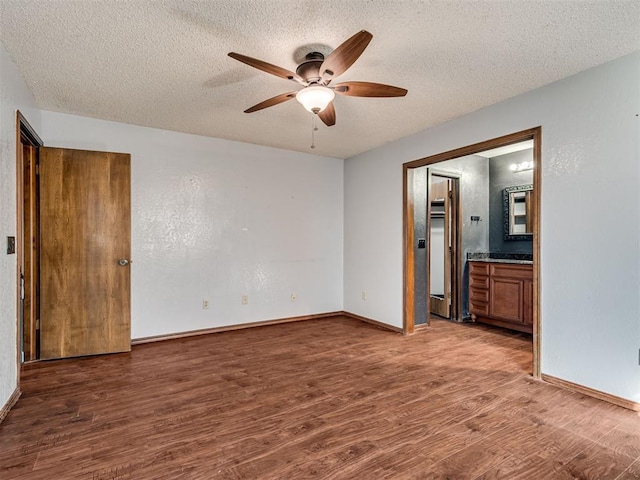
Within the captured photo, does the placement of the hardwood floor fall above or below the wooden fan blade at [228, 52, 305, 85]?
below

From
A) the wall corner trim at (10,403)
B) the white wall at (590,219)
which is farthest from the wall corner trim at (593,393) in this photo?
the wall corner trim at (10,403)

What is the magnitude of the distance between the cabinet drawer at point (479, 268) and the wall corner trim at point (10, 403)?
4.97 m

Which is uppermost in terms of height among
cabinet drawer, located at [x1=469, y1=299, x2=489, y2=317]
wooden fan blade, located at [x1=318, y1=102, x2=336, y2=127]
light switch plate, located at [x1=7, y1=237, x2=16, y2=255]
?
wooden fan blade, located at [x1=318, y1=102, x2=336, y2=127]

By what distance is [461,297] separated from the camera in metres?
4.96

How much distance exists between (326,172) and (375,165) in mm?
821

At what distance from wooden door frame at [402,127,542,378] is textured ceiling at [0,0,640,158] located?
1.23ft

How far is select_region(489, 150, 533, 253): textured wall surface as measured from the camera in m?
4.86

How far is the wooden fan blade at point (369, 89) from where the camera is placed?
2248 millimetres

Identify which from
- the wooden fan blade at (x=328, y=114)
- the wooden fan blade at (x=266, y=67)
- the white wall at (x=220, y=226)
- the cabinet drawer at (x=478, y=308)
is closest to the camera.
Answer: the wooden fan blade at (x=266, y=67)

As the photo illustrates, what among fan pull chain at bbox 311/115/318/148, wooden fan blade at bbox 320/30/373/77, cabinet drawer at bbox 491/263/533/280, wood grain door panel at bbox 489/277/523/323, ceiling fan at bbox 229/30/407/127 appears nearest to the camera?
wooden fan blade at bbox 320/30/373/77

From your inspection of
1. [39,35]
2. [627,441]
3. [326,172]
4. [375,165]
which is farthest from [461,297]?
[39,35]

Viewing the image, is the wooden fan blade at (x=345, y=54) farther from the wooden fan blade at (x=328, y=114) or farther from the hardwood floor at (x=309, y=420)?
the hardwood floor at (x=309, y=420)

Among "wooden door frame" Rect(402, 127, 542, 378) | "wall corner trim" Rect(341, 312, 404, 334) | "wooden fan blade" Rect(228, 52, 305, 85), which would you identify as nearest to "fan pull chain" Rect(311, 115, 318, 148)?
"wooden door frame" Rect(402, 127, 542, 378)

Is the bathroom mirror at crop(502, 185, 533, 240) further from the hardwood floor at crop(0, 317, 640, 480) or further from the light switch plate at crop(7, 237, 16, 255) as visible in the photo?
the light switch plate at crop(7, 237, 16, 255)
